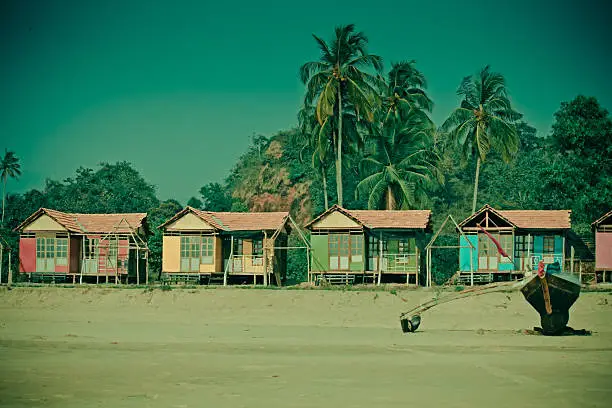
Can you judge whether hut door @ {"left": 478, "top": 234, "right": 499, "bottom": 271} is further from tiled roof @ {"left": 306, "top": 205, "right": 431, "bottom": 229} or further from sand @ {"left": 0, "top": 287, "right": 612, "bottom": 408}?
sand @ {"left": 0, "top": 287, "right": 612, "bottom": 408}

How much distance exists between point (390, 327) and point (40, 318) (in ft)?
37.7

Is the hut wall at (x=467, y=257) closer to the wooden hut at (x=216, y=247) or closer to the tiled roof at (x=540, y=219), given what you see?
the tiled roof at (x=540, y=219)

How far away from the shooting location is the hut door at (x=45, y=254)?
36.5 metres

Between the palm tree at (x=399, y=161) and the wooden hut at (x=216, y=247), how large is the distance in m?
7.05

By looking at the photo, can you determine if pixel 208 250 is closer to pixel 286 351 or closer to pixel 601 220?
pixel 601 220

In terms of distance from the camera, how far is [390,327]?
2480 cm

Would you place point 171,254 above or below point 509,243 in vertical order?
below

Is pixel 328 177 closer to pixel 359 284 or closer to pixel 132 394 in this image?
pixel 359 284

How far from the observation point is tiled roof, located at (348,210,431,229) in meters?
34.4

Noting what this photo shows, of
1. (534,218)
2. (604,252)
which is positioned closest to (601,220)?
(604,252)

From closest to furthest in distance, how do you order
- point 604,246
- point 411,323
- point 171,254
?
point 411,323, point 604,246, point 171,254

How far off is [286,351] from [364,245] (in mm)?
16176

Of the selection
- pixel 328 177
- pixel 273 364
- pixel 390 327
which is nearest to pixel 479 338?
pixel 390 327

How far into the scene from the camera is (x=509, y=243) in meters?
34.2
